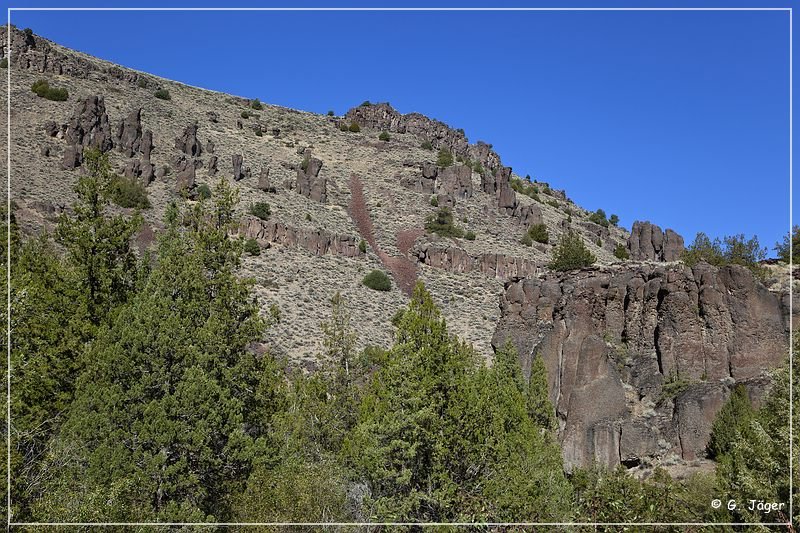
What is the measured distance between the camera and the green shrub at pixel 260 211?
70.2m

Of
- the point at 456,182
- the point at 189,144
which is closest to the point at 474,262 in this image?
the point at 456,182

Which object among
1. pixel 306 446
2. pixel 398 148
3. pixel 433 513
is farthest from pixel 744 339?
pixel 398 148

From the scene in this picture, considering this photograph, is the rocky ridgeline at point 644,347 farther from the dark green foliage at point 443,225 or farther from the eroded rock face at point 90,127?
the eroded rock face at point 90,127

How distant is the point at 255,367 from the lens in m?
22.5

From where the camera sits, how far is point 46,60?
9500cm

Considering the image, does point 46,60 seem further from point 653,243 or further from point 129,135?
point 653,243

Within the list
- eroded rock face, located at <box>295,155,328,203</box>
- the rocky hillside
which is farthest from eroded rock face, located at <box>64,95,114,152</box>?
eroded rock face, located at <box>295,155,328,203</box>

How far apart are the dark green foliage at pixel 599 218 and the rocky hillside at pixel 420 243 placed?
1.38m

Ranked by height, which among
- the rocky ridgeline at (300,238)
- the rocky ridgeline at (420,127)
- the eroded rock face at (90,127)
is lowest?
the rocky ridgeline at (300,238)

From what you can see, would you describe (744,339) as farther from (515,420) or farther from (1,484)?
(1,484)

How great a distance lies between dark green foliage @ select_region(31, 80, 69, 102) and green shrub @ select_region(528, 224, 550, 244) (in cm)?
5691

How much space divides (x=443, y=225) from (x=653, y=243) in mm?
25099

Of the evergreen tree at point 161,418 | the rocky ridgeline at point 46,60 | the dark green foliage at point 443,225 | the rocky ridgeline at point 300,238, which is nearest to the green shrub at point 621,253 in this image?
the dark green foliage at point 443,225

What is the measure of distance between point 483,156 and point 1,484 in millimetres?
111945
